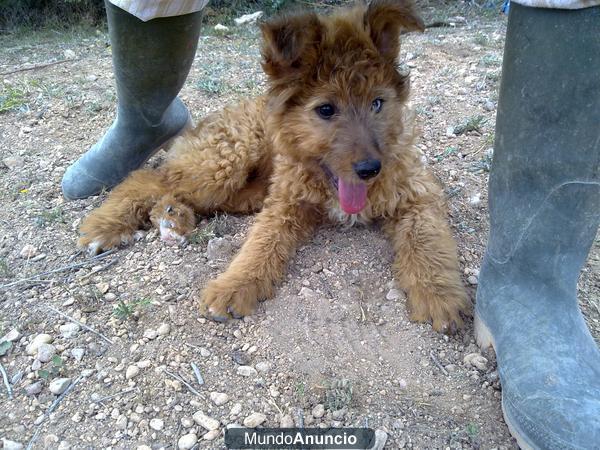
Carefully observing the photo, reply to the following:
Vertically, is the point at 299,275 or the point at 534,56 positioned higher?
the point at 534,56

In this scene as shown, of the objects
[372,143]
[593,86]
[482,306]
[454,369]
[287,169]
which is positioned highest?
[593,86]

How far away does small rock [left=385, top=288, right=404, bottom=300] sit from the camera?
2.82m

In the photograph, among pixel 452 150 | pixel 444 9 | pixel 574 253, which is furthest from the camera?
pixel 444 9

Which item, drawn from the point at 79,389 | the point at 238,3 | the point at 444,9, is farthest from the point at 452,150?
the point at 238,3

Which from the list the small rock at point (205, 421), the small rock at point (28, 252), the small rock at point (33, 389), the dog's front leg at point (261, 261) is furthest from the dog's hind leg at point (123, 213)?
the small rock at point (205, 421)

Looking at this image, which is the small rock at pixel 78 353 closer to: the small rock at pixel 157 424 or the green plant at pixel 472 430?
the small rock at pixel 157 424

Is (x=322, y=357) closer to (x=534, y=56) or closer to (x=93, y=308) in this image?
(x=93, y=308)

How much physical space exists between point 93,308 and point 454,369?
1.85 meters

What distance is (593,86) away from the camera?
188 centimetres

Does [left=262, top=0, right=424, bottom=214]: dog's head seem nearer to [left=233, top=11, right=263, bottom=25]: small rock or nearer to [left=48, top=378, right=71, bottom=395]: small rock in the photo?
[left=48, top=378, right=71, bottom=395]: small rock

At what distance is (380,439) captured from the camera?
6.80 ft

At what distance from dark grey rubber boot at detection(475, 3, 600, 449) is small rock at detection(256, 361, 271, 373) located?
1.01 metres

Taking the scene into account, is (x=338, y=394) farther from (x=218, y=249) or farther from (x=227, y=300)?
(x=218, y=249)

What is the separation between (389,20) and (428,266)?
1357mm
